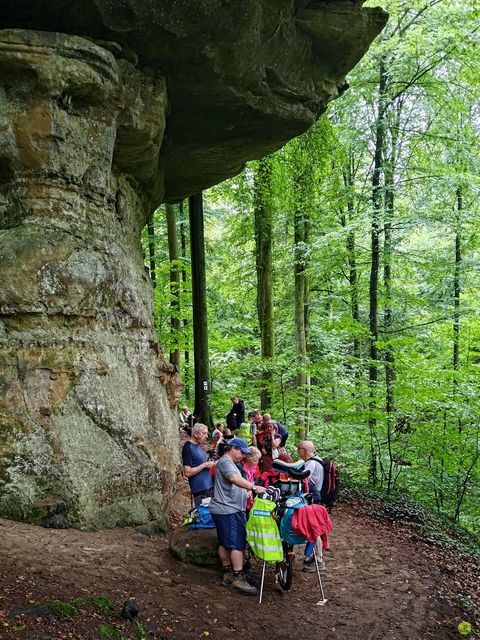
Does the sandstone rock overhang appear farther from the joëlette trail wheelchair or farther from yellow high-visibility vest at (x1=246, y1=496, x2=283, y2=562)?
yellow high-visibility vest at (x1=246, y1=496, x2=283, y2=562)

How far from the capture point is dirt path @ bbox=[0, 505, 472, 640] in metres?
4.45

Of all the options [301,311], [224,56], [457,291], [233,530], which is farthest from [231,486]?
[457,291]

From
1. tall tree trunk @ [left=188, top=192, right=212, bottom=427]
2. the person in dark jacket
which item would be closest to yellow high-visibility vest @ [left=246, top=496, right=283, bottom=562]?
the person in dark jacket

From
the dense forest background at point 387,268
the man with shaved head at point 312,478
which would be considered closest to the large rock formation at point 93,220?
the man with shaved head at point 312,478

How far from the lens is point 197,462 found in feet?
22.8

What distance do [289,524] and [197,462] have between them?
5.12ft

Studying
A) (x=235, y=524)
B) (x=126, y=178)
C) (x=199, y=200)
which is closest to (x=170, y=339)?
(x=199, y=200)

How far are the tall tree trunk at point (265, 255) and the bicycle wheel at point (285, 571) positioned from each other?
8.89 metres

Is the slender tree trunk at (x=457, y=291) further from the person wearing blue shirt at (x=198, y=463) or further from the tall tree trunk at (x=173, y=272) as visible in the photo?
the person wearing blue shirt at (x=198, y=463)

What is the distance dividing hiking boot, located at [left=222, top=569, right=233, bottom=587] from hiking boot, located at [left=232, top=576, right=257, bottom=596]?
6 cm

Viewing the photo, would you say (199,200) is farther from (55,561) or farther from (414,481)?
(55,561)

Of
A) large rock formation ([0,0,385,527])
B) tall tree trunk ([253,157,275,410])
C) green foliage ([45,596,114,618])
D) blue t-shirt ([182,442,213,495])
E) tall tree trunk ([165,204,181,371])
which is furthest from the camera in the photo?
tall tree trunk ([165,204,181,371])

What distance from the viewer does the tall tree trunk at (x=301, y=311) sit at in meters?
14.7

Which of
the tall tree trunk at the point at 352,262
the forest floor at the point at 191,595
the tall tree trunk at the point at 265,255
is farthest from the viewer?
the tall tree trunk at the point at 352,262
